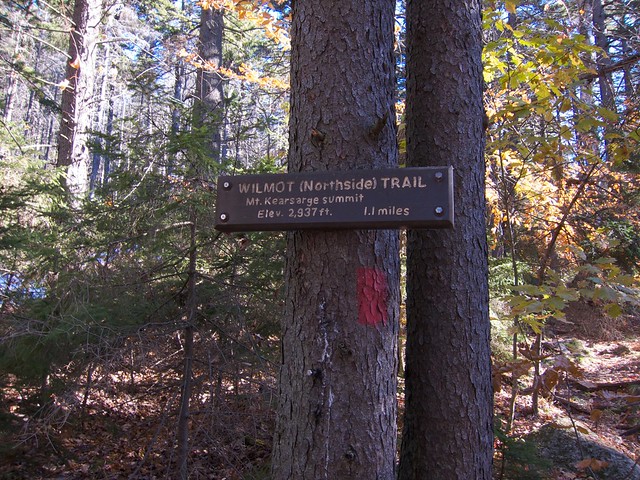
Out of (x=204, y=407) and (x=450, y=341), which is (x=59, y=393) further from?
(x=450, y=341)

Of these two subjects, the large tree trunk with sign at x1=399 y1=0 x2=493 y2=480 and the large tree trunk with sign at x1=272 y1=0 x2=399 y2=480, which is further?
the large tree trunk with sign at x1=399 y1=0 x2=493 y2=480

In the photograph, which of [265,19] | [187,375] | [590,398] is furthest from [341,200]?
[590,398]

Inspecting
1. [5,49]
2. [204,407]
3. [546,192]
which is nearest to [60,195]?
[204,407]

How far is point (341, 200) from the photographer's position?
6.57ft

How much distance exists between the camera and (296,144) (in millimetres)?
2271

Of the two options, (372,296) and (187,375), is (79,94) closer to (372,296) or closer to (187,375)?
(187,375)

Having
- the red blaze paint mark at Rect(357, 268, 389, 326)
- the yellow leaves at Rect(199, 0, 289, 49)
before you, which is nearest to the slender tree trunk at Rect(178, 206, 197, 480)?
the red blaze paint mark at Rect(357, 268, 389, 326)

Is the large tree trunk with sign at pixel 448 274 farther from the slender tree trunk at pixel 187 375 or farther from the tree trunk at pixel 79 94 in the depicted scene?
the tree trunk at pixel 79 94

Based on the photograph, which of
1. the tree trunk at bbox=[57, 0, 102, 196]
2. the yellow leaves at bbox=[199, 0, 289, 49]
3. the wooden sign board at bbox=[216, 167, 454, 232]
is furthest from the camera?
the tree trunk at bbox=[57, 0, 102, 196]

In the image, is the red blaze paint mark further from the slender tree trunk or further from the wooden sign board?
the slender tree trunk

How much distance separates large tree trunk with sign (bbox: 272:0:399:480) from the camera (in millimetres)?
1972

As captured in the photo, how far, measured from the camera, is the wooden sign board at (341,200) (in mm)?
1953

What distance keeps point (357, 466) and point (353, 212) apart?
103 centimetres

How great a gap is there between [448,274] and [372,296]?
81 centimetres
